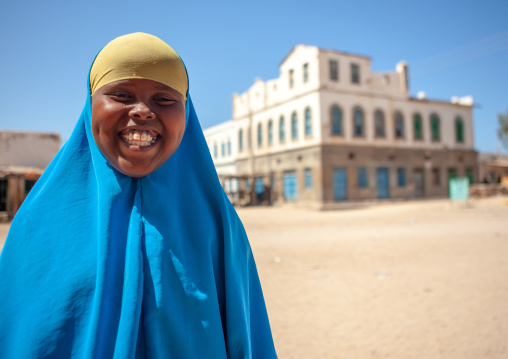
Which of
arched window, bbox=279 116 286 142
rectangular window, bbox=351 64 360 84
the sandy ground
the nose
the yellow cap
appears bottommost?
the sandy ground

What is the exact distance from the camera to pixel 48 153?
20359mm

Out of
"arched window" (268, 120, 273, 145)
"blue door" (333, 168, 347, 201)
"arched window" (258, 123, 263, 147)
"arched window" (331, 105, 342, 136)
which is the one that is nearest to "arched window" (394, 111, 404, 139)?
"arched window" (331, 105, 342, 136)

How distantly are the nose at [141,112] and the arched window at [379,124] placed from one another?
23.0 metres

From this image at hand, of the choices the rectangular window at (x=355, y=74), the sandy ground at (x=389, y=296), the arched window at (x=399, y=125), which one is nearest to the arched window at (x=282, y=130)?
the rectangular window at (x=355, y=74)

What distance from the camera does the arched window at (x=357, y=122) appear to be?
70.9 ft

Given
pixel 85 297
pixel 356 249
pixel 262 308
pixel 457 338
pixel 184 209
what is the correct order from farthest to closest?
pixel 356 249 < pixel 457 338 < pixel 262 308 < pixel 184 209 < pixel 85 297

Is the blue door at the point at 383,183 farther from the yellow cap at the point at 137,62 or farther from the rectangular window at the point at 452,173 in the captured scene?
the yellow cap at the point at 137,62

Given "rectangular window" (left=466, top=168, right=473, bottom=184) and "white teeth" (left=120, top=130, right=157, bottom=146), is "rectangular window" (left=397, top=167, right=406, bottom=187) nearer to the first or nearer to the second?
"rectangular window" (left=466, top=168, right=473, bottom=184)

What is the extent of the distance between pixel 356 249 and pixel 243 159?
2057 cm

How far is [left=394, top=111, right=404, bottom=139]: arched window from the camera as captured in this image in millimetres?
23188

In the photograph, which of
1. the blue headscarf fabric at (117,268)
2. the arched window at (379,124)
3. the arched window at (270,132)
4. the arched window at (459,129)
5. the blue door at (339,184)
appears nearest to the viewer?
the blue headscarf fabric at (117,268)

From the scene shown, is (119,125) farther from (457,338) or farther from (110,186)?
(457,338)

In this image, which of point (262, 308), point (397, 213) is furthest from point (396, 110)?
point (262, 308)

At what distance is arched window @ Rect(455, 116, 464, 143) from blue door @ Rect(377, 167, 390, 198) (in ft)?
25.2
